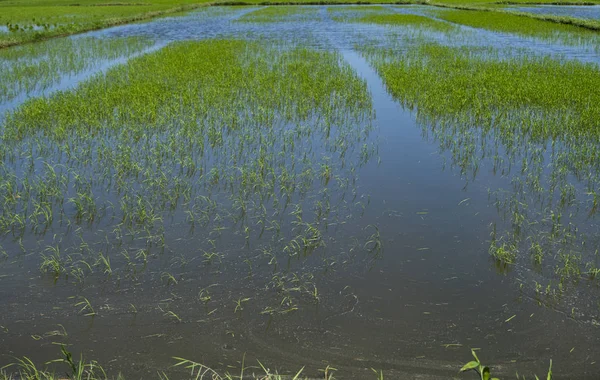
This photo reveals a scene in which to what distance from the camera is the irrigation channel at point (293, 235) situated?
11.3 feet

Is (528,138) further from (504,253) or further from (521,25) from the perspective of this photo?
(521,25)

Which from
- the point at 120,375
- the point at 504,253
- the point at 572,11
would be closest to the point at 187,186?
the point at 120,375

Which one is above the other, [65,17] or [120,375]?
[65,17]

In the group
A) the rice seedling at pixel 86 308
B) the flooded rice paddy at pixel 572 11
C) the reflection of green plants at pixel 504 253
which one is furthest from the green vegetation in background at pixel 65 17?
the flooded rice paddy at pixel 572 11

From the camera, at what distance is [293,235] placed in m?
4.93

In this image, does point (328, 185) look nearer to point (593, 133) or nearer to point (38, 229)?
point (38, 229)

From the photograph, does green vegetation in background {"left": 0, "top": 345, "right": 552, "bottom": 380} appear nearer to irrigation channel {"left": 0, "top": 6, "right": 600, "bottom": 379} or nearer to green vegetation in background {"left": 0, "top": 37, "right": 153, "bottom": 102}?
irrigation channel {"left": 0, "top": 6, "right": 600, "bottom": 379}

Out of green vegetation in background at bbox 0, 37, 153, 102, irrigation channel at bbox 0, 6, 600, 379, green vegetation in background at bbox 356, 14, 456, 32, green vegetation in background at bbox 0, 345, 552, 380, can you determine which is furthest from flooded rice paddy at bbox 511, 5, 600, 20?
green vegetation in background at bbox 0, 345, 552, 380

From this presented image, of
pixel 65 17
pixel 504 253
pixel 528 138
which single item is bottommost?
pixel 504 253

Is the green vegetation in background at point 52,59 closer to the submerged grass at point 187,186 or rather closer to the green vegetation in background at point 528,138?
the submerged grass at point 187,186

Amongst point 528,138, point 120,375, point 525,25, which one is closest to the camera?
point 120,375

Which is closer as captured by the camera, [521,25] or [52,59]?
[52,59]

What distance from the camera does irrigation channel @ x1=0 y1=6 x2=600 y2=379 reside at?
3457mm

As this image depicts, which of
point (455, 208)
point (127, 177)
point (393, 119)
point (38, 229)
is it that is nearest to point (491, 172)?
point (455, 208)
